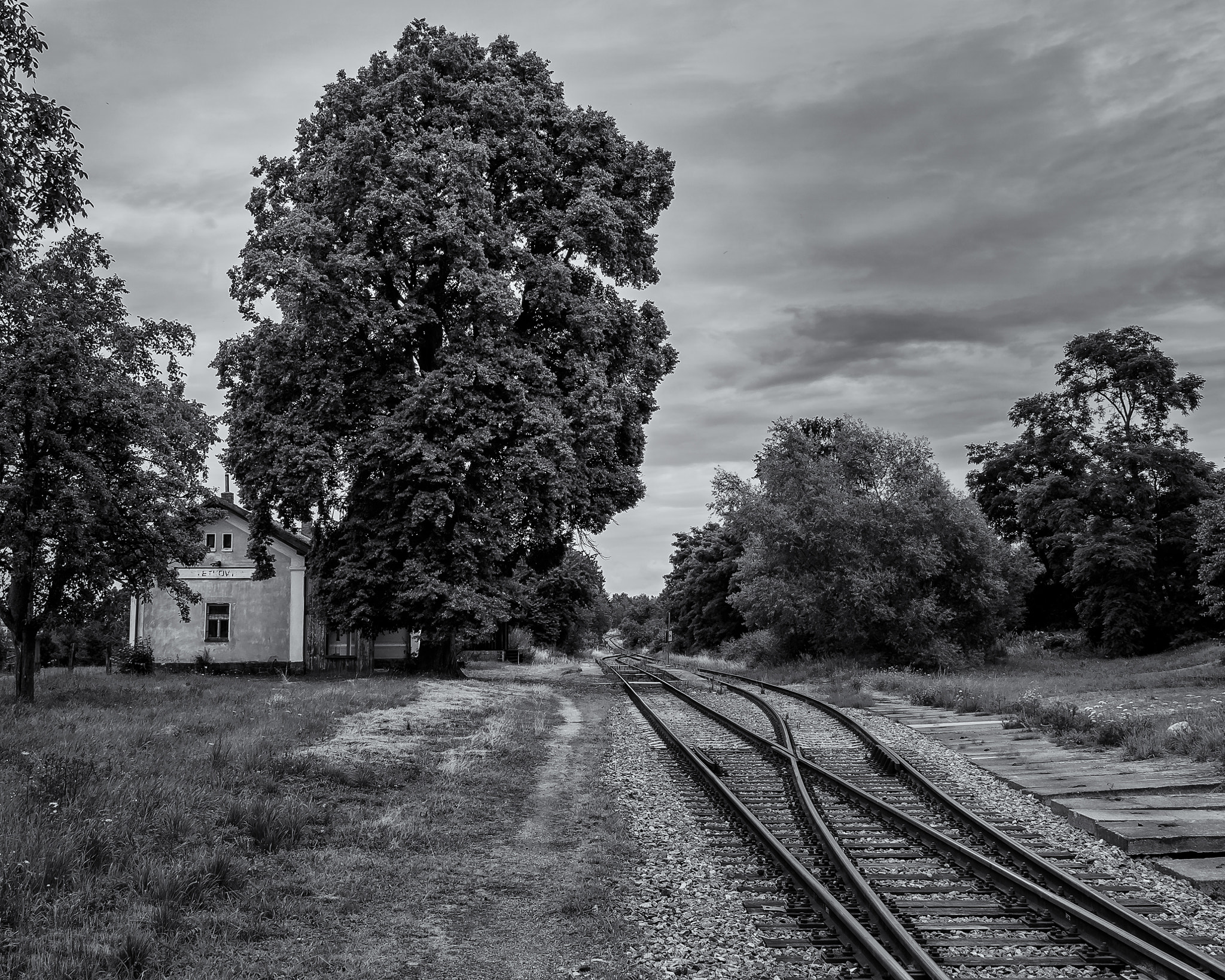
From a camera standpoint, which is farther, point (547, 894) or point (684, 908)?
point (547, 894)

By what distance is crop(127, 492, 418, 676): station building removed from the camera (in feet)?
116

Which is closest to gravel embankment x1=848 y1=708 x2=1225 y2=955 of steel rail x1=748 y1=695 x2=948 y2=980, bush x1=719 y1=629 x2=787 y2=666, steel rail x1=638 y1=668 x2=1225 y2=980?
steel rail x1=638 y1=668 x2=1225 y2=980

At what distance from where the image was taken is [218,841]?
7438 millimetres

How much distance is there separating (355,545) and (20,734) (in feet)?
46.6

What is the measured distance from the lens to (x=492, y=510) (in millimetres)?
25297

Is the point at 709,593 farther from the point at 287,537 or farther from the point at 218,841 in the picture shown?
the point at 218,841

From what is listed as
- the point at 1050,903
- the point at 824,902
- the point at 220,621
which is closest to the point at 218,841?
the point at 824,902

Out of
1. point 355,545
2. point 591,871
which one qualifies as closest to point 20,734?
point 591,871

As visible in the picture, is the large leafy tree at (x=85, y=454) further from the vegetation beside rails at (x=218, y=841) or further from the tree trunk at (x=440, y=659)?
the tree trunk at (x=440, y=659)

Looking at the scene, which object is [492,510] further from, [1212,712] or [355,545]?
[1212,712]

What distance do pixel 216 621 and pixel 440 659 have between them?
41.2 ft

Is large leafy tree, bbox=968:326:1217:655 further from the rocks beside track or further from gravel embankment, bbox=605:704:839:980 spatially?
gravel embankment, bbox=605:704:839:980

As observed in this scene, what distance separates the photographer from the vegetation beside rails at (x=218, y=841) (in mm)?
5355

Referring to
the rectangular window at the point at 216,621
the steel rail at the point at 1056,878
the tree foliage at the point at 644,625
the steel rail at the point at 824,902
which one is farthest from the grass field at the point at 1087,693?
the tree foliage at the point at 644,625
